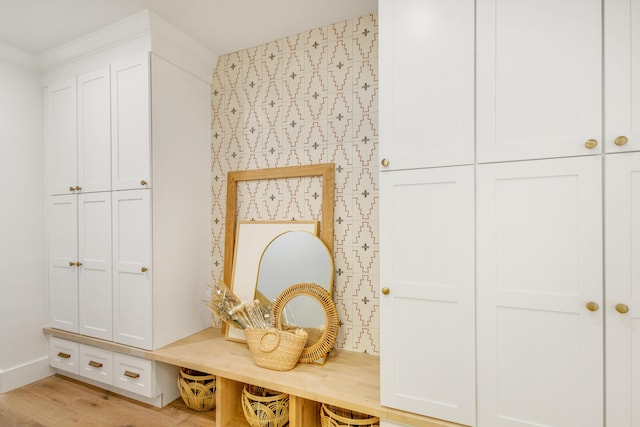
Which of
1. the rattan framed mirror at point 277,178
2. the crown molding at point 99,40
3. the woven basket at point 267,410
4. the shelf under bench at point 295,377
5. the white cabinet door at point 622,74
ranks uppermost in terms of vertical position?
the crown molding at point 99,40

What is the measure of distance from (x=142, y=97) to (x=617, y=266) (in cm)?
247

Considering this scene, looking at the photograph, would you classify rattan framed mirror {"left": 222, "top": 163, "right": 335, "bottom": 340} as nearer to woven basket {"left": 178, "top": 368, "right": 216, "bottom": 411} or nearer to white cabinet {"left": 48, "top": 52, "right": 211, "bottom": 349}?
white cabinet {"left": 48, "top": 52, "right": 211, "bottom": 349}

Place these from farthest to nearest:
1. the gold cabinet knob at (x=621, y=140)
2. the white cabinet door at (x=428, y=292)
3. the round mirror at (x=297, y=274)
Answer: the round mirror at (x=297, y=274)
the white cabinet door at (x=428, y=292)
the gold cabinet knob at (x=621, y=140)

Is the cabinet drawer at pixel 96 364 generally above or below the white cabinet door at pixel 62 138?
below

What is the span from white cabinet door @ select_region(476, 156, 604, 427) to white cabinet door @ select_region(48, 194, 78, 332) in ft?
8.60

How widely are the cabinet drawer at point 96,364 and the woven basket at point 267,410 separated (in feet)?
3.49

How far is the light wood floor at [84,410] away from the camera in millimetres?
1962

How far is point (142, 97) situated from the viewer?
2070 mm

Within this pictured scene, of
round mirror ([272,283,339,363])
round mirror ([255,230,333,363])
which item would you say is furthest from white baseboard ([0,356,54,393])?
round mirror ([272,283,339,363])

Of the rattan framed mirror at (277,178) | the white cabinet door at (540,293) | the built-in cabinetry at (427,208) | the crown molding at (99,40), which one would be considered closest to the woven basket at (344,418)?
the built-in cabinetry at (427,208)

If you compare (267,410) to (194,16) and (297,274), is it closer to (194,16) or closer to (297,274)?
(297,274)

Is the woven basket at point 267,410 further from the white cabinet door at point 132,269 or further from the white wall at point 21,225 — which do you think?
the white wall at point 21,225

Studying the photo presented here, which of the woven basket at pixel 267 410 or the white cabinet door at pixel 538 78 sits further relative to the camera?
the woven basket at pixel 267 410

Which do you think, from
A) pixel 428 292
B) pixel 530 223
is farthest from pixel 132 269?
pixel 530 223
